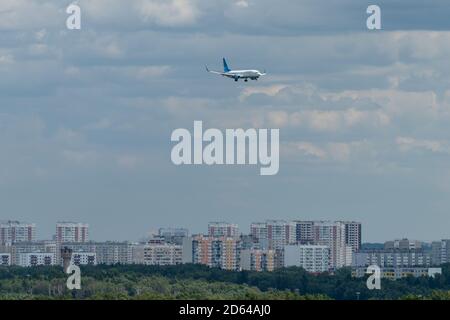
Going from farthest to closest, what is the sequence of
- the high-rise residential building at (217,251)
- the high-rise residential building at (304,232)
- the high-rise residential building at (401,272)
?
the high-rise residential building at (304,232), the high-rise residential building at (217,251), the high-rise residential building at (401,272)

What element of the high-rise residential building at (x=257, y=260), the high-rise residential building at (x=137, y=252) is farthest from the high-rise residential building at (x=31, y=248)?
the high-rise residential building at (x=257, y=260)

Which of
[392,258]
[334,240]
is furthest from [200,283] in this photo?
[334,240]

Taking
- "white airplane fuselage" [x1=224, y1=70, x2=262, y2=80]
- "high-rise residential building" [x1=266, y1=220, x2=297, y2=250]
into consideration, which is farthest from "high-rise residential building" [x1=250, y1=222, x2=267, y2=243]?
"white airplane fuselage" [x1=224, y1=70, x2=262, y2=80]

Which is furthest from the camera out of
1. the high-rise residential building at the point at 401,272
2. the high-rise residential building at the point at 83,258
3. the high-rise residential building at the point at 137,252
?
the high-rise residential building at the point at 83,258

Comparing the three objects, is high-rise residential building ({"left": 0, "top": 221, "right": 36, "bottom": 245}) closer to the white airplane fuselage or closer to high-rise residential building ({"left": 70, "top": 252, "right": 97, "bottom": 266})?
high-rise residential building ({"left": 70, "top": 252, "right": 97, "bottom": 266})

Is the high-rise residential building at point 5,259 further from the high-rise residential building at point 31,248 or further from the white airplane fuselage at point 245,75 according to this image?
the white airplane fuselage at point 245,75
